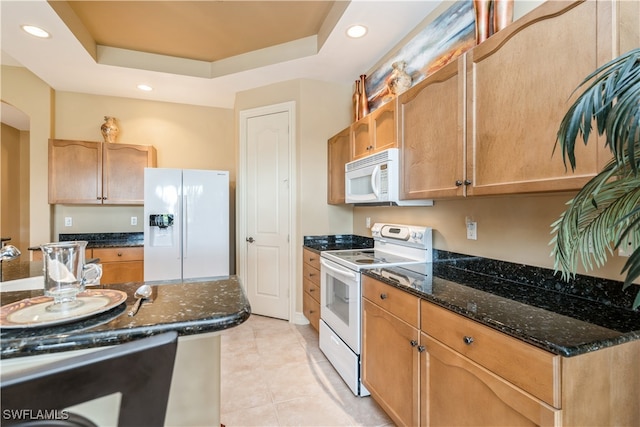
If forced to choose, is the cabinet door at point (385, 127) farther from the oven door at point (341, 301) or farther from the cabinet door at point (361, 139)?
Answer: the oven door at point (341, 301)

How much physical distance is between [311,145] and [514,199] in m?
2.16

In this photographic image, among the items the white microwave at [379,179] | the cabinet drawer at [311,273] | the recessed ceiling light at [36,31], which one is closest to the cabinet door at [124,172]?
the recessed ceiling light at [36,31]

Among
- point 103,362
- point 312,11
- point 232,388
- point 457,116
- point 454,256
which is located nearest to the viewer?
point 103,362

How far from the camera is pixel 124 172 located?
142 inches

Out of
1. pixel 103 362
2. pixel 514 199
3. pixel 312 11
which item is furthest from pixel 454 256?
pixel 312 11

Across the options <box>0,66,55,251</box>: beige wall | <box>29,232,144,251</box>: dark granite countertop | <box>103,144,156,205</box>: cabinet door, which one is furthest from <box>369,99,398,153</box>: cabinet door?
<box>0,66,55,251</box>: beige wall

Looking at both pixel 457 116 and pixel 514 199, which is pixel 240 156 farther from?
pixel 514 199

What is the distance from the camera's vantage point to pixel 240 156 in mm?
3566

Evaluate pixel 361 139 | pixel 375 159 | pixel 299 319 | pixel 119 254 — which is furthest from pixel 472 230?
pixel 119 254

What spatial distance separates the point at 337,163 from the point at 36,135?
345cm

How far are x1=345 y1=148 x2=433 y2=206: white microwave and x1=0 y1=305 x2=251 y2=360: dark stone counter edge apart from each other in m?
1.48

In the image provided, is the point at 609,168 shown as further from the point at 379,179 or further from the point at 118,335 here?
the point at 379,179

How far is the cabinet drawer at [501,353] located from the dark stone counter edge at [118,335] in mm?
845

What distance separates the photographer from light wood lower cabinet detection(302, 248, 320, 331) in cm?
281
